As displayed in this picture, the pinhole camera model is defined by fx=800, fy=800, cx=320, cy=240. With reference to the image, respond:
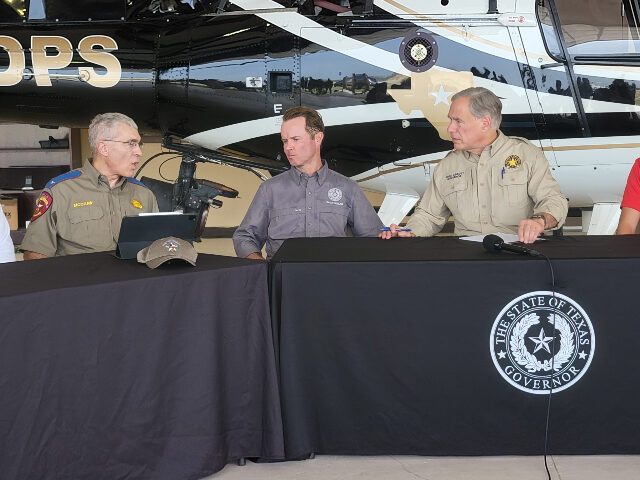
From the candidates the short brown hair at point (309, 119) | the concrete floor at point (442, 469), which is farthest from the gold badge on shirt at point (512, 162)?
the concrete floor at point (442, 469)

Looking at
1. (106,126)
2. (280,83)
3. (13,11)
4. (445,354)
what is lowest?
(445,354)

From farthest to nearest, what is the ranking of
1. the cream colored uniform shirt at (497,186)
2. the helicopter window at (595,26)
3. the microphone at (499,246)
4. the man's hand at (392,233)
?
the helicopter window at (595,26), the cream colored uniform shirt at (497,186), the man's hand at (392,233), the microphone at (499,246)

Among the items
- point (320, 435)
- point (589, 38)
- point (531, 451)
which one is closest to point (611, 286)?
point (531, 451)

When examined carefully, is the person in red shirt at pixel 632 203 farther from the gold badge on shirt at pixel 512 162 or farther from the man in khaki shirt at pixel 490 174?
the gold badge on shirt at pixel 512 162

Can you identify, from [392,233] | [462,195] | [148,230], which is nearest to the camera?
[148,230]

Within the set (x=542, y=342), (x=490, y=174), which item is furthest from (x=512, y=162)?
(x=542, y=342)

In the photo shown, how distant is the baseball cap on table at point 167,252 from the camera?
2551mm

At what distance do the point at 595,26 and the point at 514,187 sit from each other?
2.20 metres

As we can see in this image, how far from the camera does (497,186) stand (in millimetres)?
3678

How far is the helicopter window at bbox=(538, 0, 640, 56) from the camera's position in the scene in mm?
5246

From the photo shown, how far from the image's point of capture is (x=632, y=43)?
5270 millimetres

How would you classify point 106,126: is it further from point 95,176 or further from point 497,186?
point 497,186

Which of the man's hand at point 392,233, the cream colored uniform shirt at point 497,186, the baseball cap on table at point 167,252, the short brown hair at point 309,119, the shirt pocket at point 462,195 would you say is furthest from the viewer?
the short brown hair at point 309,119

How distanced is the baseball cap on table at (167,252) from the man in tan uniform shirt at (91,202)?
100 centimetres
